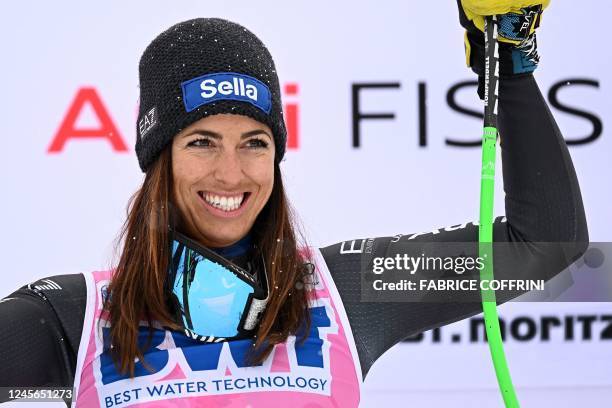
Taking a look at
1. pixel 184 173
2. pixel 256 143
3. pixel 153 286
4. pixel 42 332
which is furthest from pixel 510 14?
pixel 42 332

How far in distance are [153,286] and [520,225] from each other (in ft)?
2.20

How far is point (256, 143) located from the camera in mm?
1771

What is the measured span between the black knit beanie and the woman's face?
0.07 feet

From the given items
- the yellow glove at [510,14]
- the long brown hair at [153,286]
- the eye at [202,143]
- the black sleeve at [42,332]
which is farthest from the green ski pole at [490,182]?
the black sleeve at [42,332]

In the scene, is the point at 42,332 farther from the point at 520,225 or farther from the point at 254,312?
the point at 520,225

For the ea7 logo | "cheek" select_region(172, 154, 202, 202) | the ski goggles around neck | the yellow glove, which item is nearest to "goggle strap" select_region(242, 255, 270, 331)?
the ski goggles around neck

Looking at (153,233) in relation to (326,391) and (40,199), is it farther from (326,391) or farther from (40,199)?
(40,199)

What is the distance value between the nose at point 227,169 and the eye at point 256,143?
49mm

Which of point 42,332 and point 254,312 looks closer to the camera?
point 42,332

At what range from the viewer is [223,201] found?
175 centimetres

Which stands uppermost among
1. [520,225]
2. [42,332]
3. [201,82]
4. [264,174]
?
[201,82]

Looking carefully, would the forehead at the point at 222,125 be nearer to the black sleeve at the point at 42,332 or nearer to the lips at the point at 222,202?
the lips at the point at 222,202

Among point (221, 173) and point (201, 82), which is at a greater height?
point (201, 82)

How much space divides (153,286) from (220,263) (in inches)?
5.1
